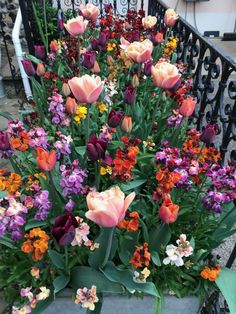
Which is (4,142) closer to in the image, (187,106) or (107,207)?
(107,207)

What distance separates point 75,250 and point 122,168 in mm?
423

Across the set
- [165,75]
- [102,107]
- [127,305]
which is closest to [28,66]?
[102,107]

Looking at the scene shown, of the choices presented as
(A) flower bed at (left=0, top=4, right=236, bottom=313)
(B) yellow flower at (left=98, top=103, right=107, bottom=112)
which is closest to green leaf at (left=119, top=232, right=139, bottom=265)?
(A) flower bed at (left=0, top=4, right=236, bottom=313)

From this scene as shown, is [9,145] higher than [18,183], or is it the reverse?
[9,145]

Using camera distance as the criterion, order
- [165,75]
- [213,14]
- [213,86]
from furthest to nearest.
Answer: [213,14]
[213,86]
[165,75]

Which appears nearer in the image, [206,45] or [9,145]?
[9,145]

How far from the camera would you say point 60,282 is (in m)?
1.31

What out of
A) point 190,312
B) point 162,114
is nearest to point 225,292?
point 190,312

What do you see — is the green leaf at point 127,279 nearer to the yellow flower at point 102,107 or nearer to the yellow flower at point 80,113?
the yellow flower at point 80,113

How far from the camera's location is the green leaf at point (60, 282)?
4.21 feet

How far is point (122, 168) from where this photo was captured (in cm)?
131

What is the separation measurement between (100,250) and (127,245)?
172 mm

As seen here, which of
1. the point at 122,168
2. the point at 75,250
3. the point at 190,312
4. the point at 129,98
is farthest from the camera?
the point at 129,98

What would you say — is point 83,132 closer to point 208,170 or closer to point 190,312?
point 208,170
